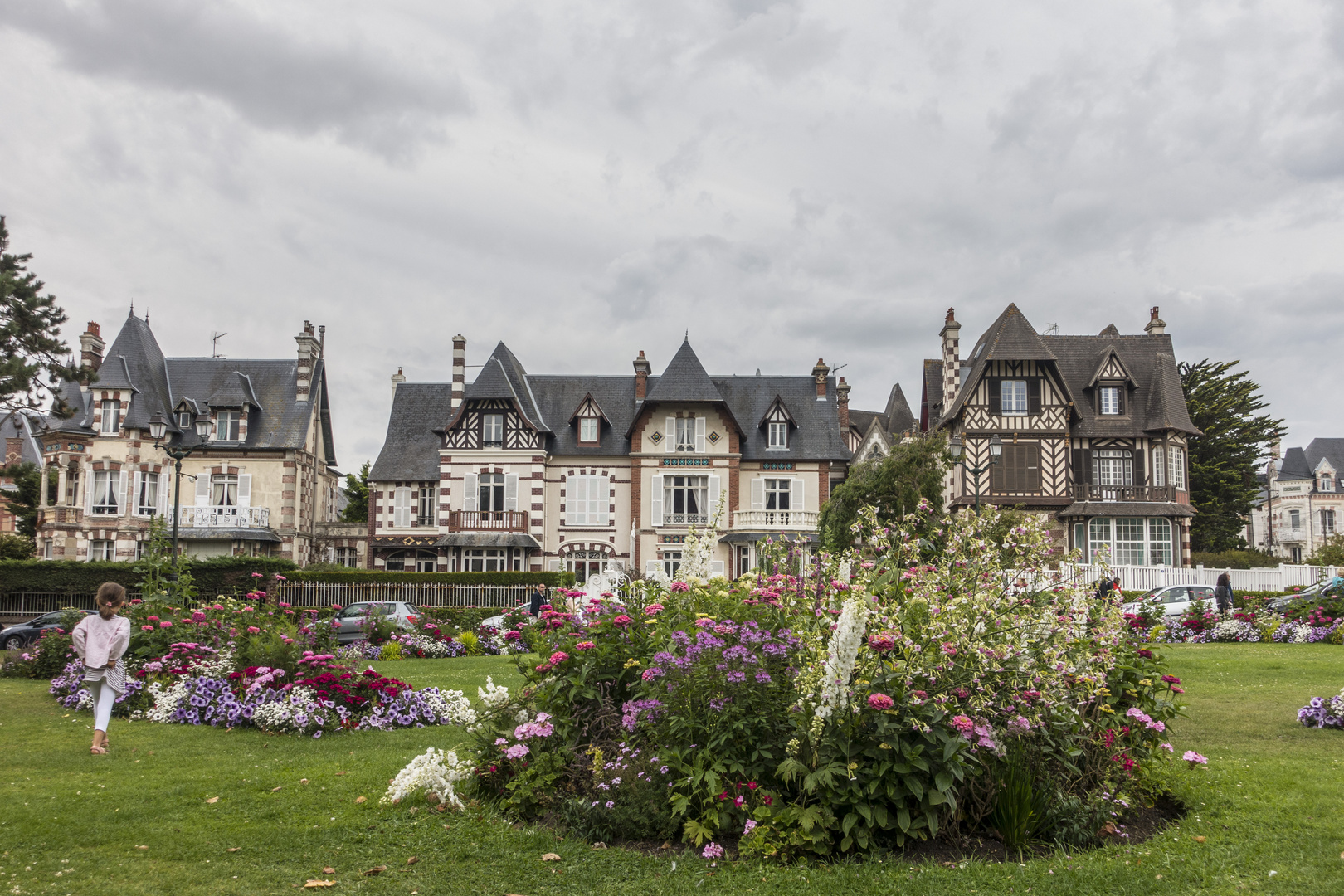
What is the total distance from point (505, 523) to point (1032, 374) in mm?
20805

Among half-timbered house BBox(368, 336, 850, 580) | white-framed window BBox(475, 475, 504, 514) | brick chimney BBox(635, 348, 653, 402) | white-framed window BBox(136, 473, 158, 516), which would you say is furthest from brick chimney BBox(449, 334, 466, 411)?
white-framed window BBox(136, 473, 158, 516)

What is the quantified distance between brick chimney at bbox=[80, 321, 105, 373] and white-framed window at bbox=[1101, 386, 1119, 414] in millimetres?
38366

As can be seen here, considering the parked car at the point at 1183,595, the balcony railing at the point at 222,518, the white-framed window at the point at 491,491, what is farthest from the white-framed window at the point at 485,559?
the parked car at the point at 1183,595

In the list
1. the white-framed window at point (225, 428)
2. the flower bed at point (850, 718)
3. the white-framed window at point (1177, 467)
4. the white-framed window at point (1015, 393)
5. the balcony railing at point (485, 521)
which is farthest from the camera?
the white-framed window at point (225, 428)

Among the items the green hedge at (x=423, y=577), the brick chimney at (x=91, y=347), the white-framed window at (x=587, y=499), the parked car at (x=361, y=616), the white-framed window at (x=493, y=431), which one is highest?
the brick chimney at (x=91, y=347)

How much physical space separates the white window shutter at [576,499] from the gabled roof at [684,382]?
4386 millimetres

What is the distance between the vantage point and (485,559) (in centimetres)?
3406

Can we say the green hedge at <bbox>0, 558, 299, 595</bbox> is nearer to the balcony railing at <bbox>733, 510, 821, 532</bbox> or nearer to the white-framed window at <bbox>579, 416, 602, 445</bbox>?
the white-framed window at <bbox>579, 416, 602, 445</bbox>

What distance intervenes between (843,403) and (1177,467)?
1263cm

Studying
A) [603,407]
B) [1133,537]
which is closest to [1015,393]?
[1133,537]

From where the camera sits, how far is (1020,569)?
6.41 m

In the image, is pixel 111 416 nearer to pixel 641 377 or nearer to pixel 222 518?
pixel 222 518

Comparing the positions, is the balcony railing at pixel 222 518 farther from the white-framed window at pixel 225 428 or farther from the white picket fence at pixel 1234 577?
the white picket fence at pixel 1234 577

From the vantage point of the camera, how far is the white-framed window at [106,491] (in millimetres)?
32844
